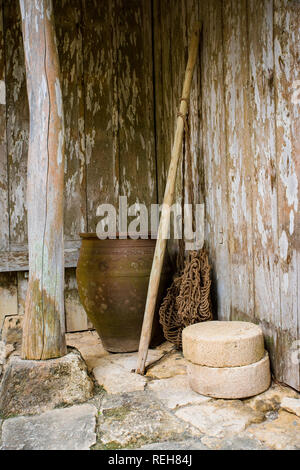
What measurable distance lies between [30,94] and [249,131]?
1188 millimetres

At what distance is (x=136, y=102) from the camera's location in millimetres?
3445

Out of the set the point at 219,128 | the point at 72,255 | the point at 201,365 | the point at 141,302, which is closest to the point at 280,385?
the point at 201,365

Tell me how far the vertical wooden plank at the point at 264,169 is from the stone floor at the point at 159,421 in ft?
1.21

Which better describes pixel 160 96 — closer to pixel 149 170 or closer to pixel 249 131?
pixel 149 170

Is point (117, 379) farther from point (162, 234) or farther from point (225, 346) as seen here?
point (162, 234)

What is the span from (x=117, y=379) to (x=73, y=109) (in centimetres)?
219

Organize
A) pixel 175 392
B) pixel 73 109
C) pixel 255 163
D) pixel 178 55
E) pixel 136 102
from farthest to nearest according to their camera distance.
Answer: pixel 136 102 < pixel 73 109 < pixel 178 55 < pixel 255 163 < pixel 175 392

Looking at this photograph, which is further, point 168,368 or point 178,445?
point 168,368

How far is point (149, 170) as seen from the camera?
3.50 meters

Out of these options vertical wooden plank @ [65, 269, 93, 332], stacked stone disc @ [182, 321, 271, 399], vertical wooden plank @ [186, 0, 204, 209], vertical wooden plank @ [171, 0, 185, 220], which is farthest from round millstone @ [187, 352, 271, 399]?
vertical wooden plank @ [65, 269, 93, 332]

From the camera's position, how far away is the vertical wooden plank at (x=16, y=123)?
3.12 m

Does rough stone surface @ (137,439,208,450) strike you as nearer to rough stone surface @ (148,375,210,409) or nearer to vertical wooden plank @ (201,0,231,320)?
rough stone surface @ (148,375,210,409)

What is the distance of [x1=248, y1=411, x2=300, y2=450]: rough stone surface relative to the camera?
57.2 inches

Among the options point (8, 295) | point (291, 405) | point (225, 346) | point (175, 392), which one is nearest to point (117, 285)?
point (175, 392)
